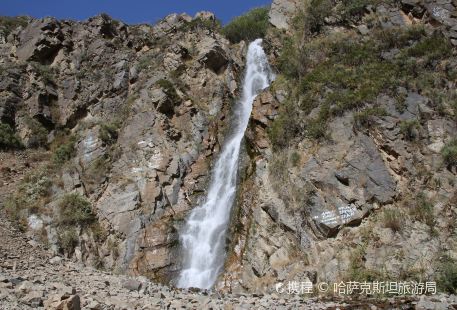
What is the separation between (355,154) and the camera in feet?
57.7

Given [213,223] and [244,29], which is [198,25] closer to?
[244,29]

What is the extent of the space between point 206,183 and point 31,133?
39.8 feet

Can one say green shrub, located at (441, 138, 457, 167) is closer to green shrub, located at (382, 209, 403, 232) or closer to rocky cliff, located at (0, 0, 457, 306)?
rocky cliff, located at (0, 0, 457, 306)

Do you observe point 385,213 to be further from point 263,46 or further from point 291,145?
point 263,46

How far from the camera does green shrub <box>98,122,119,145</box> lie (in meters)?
26.8

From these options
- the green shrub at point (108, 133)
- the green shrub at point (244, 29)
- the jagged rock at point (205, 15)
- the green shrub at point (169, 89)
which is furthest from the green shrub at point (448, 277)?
the jagged rock at point (205, 15)

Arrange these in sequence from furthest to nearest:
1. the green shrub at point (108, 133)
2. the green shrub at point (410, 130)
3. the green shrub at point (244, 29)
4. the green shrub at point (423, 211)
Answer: the green shrub at point (244, 29), the green shrub at point (108, 133), the green shrub at point (410, 130), the green shrub at point (423, 211)

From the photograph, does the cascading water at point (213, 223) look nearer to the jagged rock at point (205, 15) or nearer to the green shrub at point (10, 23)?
the jagged rock at point (205, 15)

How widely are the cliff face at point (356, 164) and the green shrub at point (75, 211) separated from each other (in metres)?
7.63

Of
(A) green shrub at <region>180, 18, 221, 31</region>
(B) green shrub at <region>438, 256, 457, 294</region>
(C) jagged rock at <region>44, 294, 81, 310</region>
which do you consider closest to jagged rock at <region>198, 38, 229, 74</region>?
(A) green shrub at <region>180, 18, 221, 31</region>

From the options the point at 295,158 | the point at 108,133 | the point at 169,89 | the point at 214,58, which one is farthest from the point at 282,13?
the point at 295,158

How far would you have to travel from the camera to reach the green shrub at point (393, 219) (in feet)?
50.3

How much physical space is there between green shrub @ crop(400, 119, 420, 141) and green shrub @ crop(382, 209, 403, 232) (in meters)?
3.22

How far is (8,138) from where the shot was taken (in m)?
27.5
